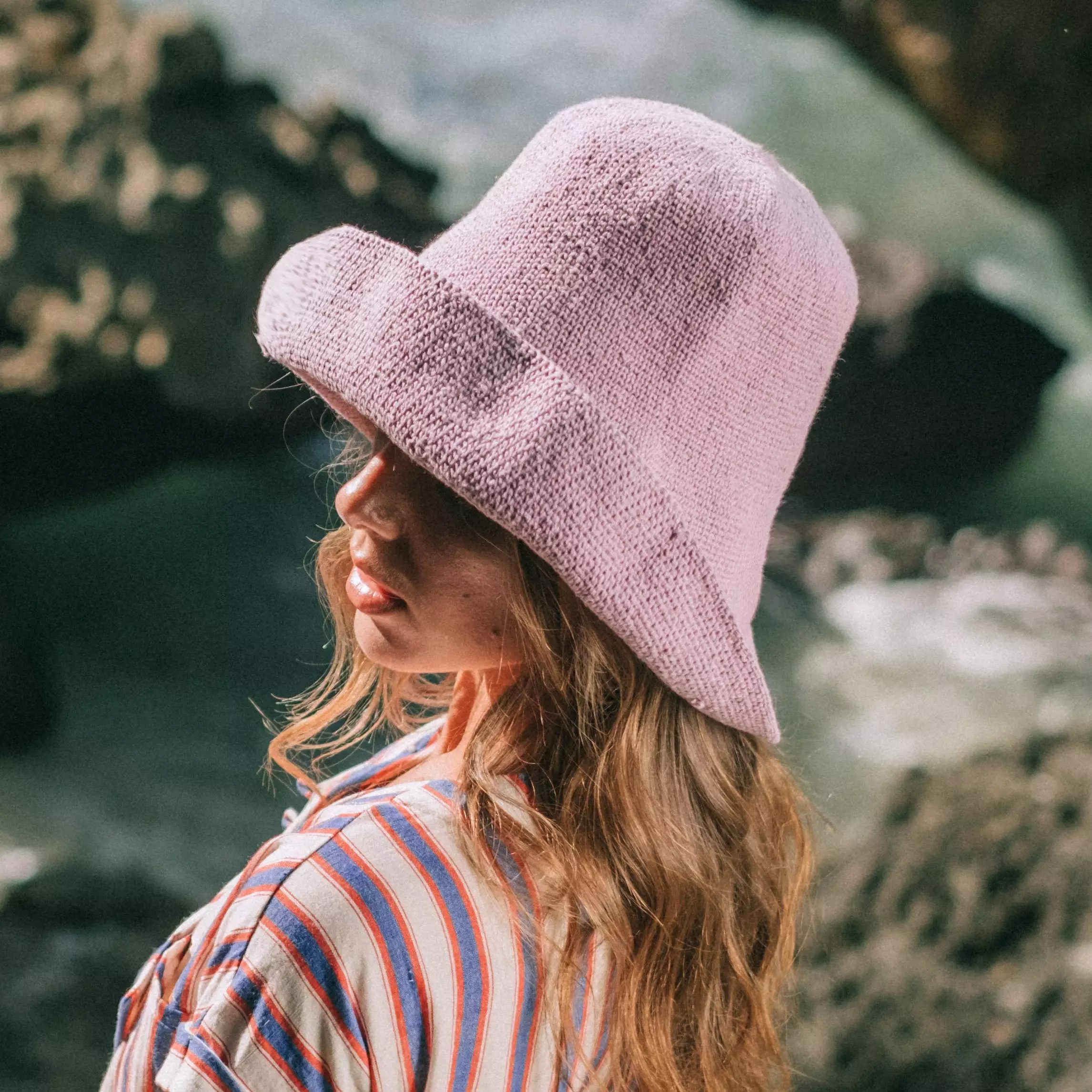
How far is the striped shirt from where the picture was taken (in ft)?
1.86

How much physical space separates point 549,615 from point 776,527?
1443 mm

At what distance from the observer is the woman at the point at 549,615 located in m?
0.58

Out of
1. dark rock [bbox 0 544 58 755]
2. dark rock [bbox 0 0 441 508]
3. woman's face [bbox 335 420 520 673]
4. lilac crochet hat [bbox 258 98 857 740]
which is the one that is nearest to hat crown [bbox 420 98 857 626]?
lilac crochet hat [bbox 258 98 857 740]

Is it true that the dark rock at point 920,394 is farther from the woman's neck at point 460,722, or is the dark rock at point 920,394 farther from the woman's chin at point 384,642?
the woman's chin at point 384,642

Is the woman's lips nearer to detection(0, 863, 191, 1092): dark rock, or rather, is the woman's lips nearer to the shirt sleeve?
the shirt sleeve

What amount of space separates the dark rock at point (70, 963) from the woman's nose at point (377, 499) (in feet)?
5.21

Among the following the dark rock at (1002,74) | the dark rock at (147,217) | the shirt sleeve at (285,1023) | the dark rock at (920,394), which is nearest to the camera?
the shirt sleeve at (285,1023)

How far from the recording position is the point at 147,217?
206 cm

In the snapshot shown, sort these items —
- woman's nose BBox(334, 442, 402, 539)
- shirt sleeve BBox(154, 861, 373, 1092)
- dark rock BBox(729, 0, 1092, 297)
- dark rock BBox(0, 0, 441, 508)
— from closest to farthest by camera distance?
shirt sleeve BBox(154, 861, 373, 1092) → woman's nose BBox(334, 442, 402, 539) → dark rock BBox(729, 0, 1092, 297) → dark rock BBox(0, 0, 441, 508)

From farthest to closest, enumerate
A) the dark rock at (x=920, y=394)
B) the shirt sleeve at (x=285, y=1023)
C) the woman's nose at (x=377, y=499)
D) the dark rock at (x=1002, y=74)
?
the dark rock at (x=920, y=394)
the dark rock at (x=1002, y=74)
the woman's nose at (x=377, y=499)
the shirt sleeve at (x=285, y=1023)

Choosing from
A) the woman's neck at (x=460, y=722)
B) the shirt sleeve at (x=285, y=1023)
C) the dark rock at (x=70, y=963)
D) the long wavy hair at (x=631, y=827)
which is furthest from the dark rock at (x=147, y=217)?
the shirt sleeve at (x=285, y=1023)

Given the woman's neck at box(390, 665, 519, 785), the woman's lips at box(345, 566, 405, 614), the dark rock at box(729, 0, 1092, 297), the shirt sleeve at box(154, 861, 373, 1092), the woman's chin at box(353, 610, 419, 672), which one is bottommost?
the shirt sleeve at box(154, 861, 373, 1092)

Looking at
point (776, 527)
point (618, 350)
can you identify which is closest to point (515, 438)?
point (618, 350)

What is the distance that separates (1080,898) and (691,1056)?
143 cm
